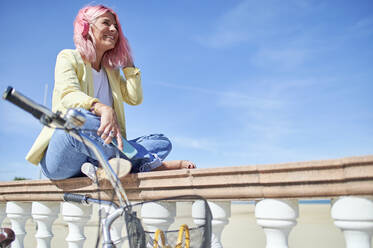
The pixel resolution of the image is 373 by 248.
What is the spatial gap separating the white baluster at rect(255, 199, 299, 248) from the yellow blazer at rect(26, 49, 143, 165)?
108cm

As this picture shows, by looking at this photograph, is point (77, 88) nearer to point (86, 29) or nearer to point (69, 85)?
point (69, 85)

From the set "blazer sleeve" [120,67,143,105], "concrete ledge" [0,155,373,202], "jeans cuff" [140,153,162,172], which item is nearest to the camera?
"concrete ledge" [0,155,373,202]

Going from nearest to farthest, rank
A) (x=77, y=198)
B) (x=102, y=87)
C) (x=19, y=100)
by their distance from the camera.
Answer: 1. (x=19, y=100)
2. (x=77, y=198)
3. (x=102, y=87)

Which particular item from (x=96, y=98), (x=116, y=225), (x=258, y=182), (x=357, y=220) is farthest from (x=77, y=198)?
(x=357, y=220)

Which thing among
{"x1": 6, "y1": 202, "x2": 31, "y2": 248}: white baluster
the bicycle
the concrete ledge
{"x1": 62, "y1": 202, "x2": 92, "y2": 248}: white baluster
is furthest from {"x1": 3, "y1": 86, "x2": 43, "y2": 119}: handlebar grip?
{"x1": 6, "y1": 202, "x2": 31, "y2": 248}: white baluster

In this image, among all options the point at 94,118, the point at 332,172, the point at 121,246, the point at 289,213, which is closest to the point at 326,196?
the point at 332,172

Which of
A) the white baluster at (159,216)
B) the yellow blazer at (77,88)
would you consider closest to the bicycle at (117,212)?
the white baluster at (159,216)

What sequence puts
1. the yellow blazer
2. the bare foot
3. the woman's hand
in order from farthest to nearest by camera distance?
the bare foot
the yellow blazer
the woman's hand

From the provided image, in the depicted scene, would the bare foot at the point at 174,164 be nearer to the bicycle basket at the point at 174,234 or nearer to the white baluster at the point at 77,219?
the white baluster at the point at 77,219

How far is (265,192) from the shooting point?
1420 mm

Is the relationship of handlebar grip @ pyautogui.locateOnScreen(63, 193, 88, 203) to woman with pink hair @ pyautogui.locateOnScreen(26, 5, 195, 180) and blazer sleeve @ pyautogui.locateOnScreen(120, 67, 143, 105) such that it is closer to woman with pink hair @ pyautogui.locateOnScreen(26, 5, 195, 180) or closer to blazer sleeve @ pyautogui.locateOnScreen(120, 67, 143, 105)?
woman with pink hair @ pyautogui.locateOnScreen(26, 5, 195, 180)

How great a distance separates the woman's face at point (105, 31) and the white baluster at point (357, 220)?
1808 millimetres

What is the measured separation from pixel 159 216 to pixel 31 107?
2.99ft

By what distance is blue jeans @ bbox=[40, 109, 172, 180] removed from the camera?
5.82 feet
